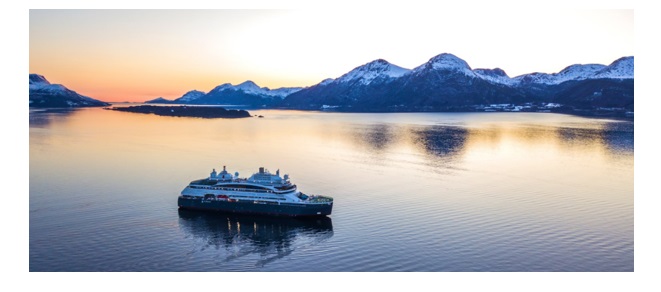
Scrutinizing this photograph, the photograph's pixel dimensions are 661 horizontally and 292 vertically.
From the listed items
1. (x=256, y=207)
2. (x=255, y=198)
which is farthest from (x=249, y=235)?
(x=255, y=198)

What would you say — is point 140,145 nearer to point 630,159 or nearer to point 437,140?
point 437,140

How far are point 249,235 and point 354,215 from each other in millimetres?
6856

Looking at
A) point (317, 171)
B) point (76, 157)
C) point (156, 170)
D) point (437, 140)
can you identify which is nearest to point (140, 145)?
point (76, 157)

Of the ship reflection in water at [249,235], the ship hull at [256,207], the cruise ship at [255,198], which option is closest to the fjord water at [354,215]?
the ship reflection in water at [249,235]

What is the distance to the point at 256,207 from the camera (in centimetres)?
3194

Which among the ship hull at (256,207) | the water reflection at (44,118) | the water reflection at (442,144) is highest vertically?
the water reflection at (44,118)

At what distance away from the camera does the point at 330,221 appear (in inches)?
1228

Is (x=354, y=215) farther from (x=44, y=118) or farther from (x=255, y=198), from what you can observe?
(x=44, y=118)

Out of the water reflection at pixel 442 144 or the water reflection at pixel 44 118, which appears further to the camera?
the water reflection at pixel 44 118

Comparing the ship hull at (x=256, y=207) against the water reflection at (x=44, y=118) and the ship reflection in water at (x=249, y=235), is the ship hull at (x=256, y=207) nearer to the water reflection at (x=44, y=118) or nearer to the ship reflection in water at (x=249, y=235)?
the ship reflection in water at (x=249, y=235)

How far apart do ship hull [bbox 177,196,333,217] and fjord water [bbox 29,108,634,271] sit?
45cm

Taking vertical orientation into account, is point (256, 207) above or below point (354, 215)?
above

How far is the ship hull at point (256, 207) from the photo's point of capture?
3141 cm

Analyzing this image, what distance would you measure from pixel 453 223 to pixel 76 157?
39469 millimetres
